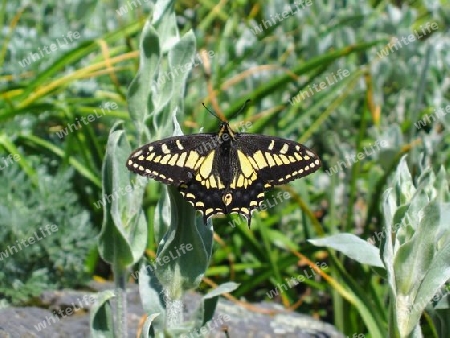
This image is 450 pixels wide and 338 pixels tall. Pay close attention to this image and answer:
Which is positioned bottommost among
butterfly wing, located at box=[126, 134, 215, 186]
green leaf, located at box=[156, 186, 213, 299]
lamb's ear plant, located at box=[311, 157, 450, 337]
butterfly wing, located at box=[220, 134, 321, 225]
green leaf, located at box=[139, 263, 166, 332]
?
lamb's ear plant, located at box=[311, 157, 450, 337]

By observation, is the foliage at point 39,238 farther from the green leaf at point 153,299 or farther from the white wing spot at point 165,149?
the white wing spot at point 165,149

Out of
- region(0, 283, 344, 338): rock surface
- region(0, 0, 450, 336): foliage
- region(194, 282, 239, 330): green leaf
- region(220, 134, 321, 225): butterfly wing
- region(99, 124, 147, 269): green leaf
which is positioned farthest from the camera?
region(0, 0, 450, 336): foliage

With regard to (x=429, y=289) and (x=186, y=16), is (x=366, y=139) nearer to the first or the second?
(x=186, y=16)

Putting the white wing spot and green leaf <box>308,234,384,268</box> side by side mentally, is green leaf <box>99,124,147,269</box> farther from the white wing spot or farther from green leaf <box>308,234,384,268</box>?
green leaf <box>308,234,384,268</box>

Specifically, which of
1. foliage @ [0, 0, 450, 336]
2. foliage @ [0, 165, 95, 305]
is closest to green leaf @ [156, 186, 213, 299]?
foliage @ [0, 0, 450, 336]

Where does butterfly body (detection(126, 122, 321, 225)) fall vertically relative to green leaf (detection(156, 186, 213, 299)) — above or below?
above
